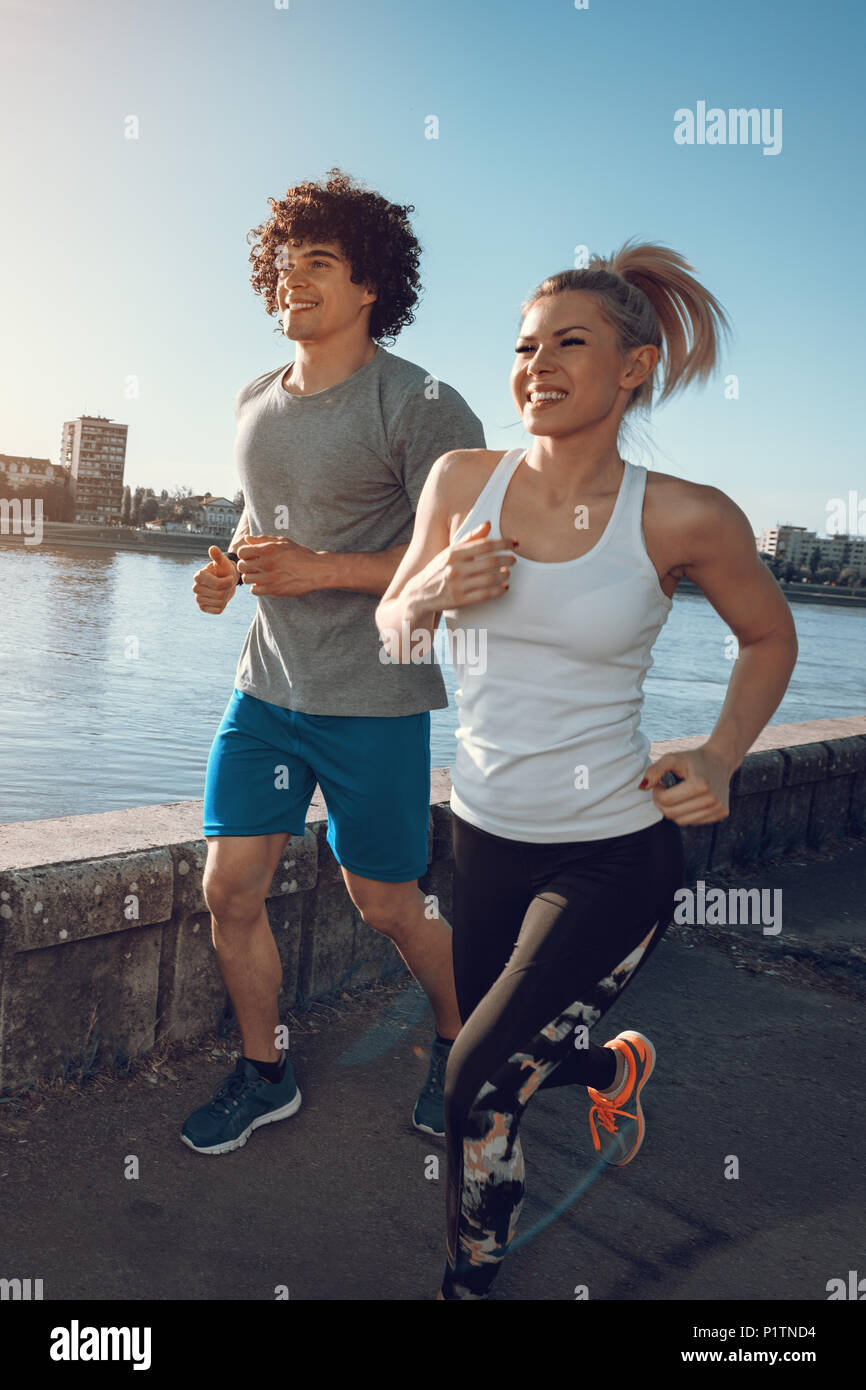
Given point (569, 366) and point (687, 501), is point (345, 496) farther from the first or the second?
point (687, 501)

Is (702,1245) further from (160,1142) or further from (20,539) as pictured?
(20,539)

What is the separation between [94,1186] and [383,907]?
0.86m

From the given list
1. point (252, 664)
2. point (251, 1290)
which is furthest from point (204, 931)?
point (251, 1290)

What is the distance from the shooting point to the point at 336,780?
275 cm

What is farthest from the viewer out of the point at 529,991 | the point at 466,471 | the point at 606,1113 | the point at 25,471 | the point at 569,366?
the point at 25,471

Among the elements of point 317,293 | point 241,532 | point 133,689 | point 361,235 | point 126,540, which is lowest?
point 133,689

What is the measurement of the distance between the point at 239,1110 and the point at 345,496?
1.43m

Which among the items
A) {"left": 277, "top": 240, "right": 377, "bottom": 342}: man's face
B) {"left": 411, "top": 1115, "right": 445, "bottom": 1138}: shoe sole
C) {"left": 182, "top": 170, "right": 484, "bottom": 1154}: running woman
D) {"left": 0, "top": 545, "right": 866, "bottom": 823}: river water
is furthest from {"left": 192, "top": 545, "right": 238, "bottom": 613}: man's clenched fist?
{"left": 0, "top": 545, "right": 866, "bottom": 823}: river water

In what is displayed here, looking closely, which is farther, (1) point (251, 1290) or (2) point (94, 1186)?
(2) point (94, 1186)

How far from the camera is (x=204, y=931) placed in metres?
3.07

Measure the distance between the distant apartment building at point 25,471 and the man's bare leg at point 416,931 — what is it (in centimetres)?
10381

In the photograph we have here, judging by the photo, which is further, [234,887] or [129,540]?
[129,540]

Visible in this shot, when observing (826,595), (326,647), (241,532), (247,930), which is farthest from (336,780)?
(826,595)

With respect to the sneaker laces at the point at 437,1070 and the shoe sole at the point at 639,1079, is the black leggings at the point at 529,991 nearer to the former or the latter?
the shoe sole at the point at 639,1079
